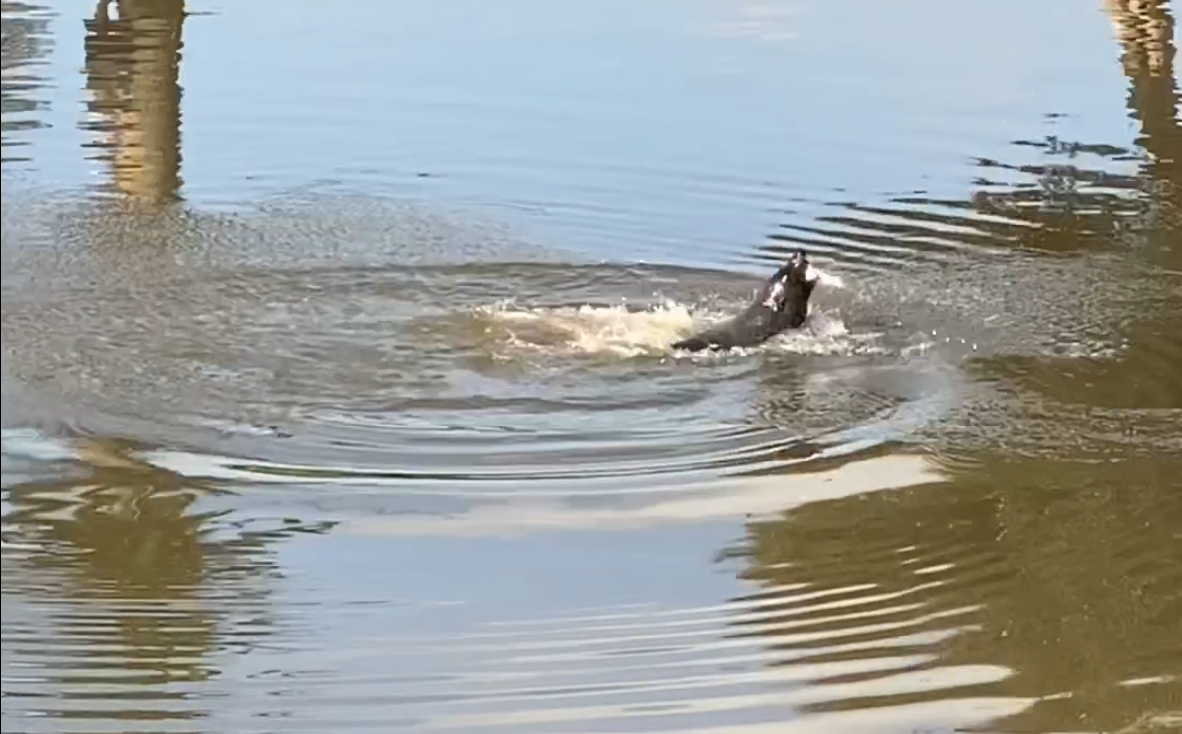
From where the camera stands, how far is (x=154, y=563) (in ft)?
15.6

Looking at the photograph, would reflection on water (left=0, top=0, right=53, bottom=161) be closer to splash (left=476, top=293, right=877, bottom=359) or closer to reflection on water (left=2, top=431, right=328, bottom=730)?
reflection on water (left=2, top=431, right=328, bottom=730)

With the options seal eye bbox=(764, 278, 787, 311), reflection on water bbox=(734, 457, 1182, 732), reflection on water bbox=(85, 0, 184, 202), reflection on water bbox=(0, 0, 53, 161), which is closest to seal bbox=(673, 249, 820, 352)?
seal eye bbox=(764, 278, 787, 311)

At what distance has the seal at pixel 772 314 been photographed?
6.72 meters

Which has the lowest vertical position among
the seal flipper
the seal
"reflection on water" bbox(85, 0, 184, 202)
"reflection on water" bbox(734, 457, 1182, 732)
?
"reflection on water" bbox(734, 457, 1182, 732)

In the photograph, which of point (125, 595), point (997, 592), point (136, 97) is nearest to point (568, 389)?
point (997, 592)

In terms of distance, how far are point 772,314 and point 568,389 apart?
96 centimetres

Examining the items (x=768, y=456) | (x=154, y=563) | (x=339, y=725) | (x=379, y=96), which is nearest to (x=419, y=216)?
(x=379, y=96)

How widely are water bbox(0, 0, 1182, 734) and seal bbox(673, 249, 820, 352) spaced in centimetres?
10

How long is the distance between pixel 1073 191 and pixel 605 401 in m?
3.77

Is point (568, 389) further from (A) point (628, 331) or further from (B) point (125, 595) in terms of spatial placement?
(B) point (125, 595)

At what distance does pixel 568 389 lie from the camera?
20.5 feet

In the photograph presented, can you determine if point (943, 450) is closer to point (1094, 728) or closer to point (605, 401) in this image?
point (605, 401)

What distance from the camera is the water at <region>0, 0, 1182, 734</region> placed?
13.9 feet

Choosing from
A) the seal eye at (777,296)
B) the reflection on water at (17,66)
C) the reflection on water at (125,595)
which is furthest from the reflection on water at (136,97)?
the reflection on water at (125,595)
